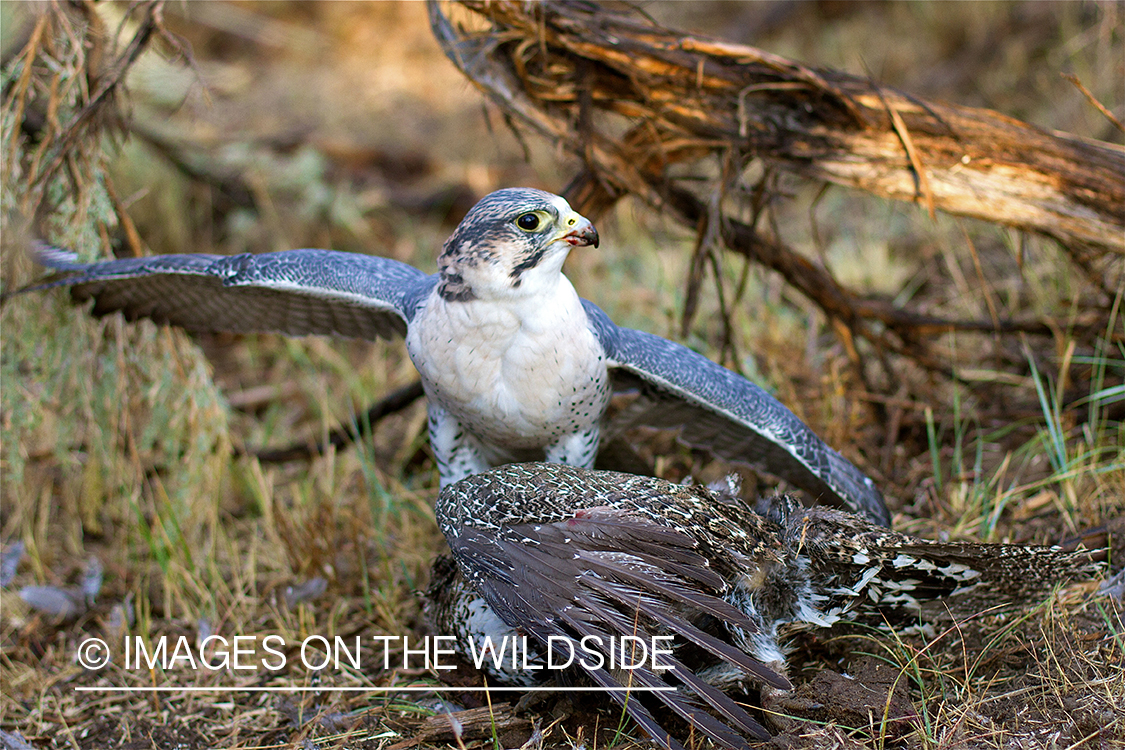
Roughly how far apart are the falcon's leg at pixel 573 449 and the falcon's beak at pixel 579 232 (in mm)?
727

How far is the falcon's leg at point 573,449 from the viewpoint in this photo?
2.98 m

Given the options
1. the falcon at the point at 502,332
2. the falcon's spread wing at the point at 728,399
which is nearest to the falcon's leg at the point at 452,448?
the falcon at the point at 502,332

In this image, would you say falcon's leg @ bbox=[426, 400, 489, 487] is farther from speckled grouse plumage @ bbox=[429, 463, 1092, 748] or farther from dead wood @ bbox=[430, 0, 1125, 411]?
dead wood @ bbox=[430, 0, 1125, 411]

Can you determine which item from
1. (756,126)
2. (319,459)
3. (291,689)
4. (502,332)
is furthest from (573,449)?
(319,459)

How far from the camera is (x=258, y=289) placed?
3135mm

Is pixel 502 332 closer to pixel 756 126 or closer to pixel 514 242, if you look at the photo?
pixel 514 242

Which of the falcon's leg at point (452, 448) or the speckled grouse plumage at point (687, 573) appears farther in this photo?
the falcon's leg at point (452, 448)

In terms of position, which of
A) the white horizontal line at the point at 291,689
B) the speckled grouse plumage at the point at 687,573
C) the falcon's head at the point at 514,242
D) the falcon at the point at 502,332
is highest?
the falcon's head at the point at 514,242

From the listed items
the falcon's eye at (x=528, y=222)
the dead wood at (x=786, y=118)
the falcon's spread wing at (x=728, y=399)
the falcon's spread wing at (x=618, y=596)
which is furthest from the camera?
the dead wood at (x=786, y=118)

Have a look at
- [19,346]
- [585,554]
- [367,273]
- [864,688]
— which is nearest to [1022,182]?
[864,688]

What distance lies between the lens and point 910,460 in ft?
12.2

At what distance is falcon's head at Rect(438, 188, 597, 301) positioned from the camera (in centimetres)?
251

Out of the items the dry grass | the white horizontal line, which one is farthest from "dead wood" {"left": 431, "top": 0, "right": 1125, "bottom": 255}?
the white horizontal line

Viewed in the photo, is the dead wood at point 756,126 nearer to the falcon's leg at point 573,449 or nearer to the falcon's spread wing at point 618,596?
the falcon's leg at point 573,449
